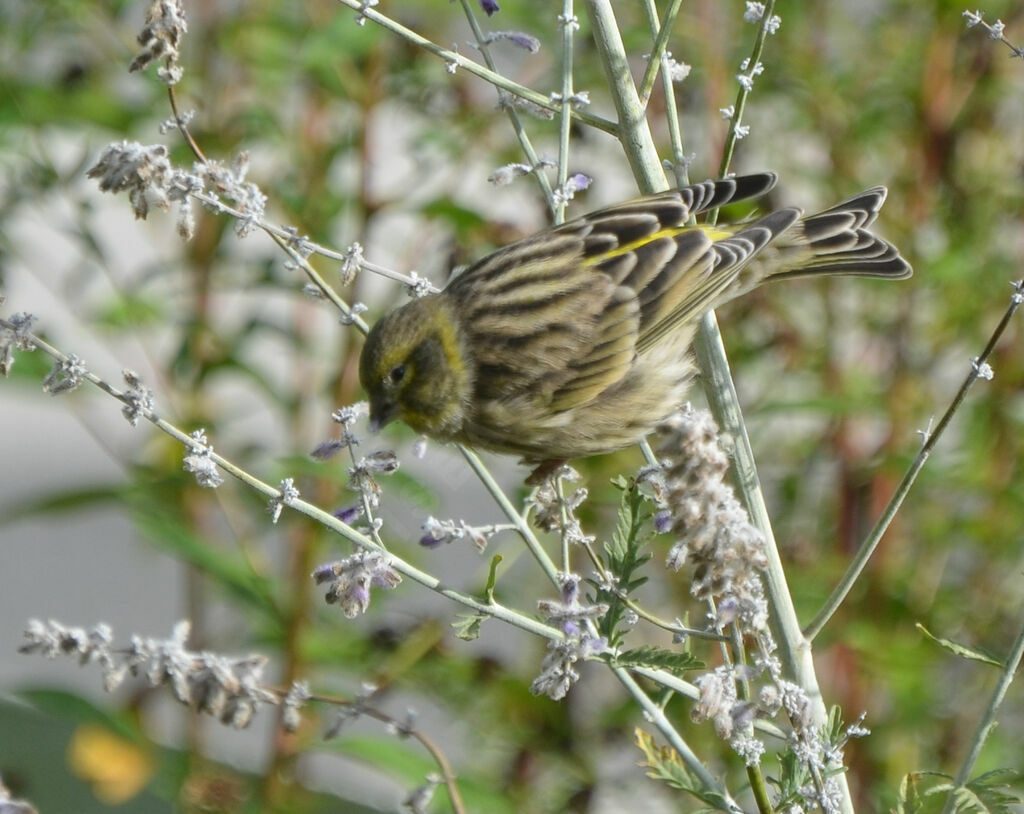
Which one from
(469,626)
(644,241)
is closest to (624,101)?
(469,626)

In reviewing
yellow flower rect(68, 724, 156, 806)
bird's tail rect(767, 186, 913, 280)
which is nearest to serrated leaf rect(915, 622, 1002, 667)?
bird's tail rect(767, 186, 913, 280)

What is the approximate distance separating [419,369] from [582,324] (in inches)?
13.7

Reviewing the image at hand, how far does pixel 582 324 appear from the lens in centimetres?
288

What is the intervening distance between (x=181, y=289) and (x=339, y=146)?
53 centimetres

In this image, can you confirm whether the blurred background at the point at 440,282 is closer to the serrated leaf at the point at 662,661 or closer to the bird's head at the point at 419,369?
the bird's head at the point at 419,369

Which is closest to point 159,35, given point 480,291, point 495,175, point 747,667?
point 495,175

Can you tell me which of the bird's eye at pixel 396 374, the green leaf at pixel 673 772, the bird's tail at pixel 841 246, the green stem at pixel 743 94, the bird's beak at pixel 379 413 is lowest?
the green leaf at pixel 673 772

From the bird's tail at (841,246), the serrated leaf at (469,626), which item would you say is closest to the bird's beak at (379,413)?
the bird's tail at (841,246)

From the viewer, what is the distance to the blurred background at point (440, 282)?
3.21 m

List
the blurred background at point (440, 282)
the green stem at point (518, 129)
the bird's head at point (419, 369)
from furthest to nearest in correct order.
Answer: the blurred background at point (440, 282), the bird's head at point (419, 369), the green stem at point (518, 129)

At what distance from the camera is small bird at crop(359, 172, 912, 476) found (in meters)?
2.76

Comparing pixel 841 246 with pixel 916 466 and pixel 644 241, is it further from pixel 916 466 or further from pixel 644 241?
pixel 916 466

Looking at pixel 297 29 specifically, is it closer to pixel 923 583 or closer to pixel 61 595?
pixel 923 583

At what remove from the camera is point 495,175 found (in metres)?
2.15
